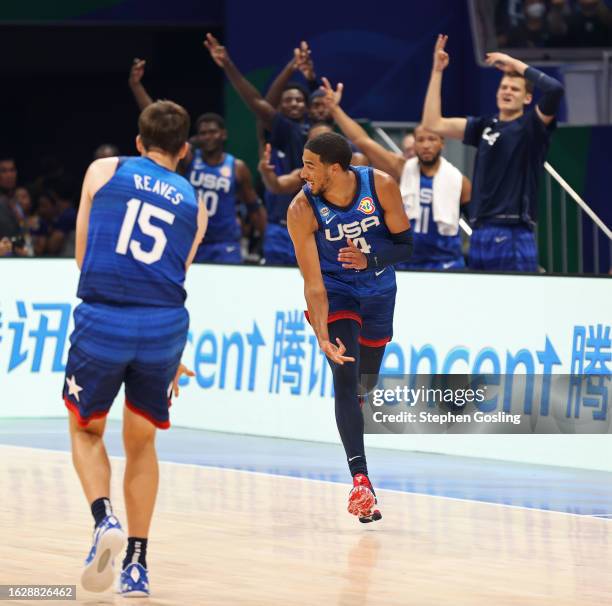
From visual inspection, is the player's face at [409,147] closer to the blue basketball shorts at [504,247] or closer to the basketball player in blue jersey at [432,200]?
the basketball player in blue jersey at [432,200]

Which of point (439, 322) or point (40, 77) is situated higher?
point (40, 77)

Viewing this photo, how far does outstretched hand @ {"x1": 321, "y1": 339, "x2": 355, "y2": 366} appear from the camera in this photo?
854 cm

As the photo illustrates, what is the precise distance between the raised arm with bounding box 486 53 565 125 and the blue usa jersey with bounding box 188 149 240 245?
3403 millimetres

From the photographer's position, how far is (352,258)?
8.66 metres

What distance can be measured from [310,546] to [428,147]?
5.08 meters

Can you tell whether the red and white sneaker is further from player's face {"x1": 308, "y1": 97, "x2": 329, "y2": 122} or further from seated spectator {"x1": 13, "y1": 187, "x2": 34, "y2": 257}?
seated spectator {"x1": 13, "y1": 187, "x2": 34, "y2": 257}

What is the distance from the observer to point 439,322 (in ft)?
38.1

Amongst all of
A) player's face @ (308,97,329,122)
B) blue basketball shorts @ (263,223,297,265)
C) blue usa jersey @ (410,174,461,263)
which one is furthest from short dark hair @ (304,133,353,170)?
blue basketball shorts @ (263,223,297,265)

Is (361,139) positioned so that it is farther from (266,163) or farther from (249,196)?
(249,196)

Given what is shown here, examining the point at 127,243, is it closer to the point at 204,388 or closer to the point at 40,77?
the point at 204,388

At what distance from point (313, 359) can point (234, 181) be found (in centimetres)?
244

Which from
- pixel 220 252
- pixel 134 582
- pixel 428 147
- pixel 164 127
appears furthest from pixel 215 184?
pixel 134 582

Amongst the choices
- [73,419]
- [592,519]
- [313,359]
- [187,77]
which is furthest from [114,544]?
[187,77]

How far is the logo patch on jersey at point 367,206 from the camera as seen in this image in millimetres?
8766
